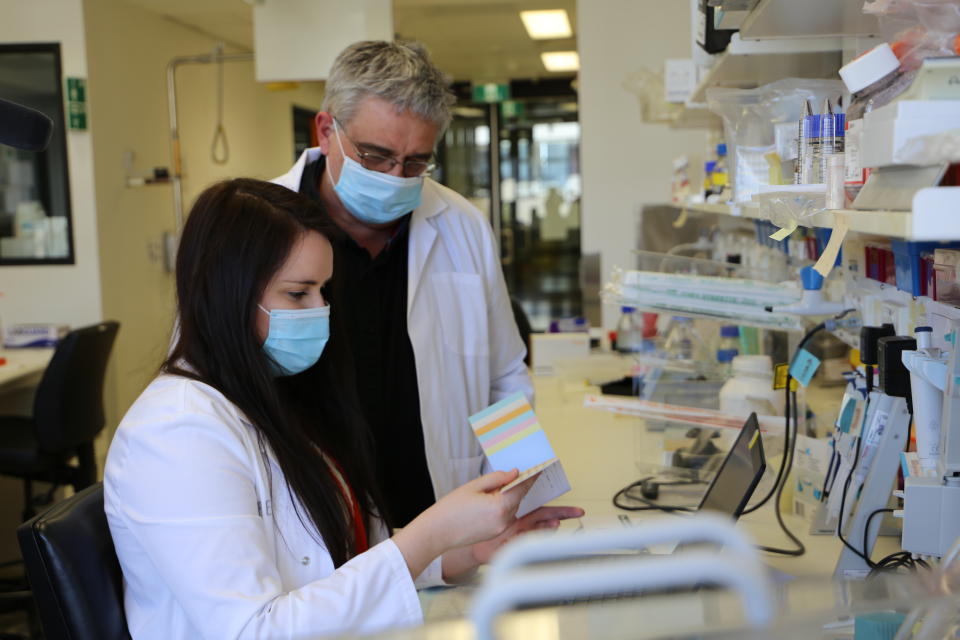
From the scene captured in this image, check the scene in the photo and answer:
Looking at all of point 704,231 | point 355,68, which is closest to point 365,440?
point 355,68

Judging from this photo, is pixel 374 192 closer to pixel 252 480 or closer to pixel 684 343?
pixel 252 480

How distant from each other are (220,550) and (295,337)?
334 mm

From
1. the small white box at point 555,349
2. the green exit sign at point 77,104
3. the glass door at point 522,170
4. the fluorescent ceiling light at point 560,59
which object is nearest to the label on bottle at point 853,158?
the small white box at point 555,349

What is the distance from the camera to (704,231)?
4234mm

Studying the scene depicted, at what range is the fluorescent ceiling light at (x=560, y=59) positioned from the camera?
23.7ft

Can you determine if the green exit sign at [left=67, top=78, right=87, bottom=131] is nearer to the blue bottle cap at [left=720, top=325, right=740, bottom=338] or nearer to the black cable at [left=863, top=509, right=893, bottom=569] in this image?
the blue bottle cap at [left=720, top=325, right=740, bottom=338]

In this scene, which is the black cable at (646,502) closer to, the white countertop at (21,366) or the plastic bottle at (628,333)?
the plastic bottle at (628,333)

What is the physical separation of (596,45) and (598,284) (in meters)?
1.20

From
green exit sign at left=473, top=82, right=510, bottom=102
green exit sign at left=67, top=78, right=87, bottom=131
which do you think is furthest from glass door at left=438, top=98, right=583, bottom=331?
green exit sign at left=67, top=78, right=87, bottom=131

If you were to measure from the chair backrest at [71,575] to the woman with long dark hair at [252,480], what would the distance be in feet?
0.11

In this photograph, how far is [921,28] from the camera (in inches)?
35.6

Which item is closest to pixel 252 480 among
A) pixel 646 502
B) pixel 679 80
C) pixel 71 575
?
pixel 71 575

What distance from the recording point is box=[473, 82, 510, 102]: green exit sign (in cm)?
904

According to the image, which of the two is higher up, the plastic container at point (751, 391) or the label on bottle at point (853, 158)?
the label on bottle at point (853, 158)
